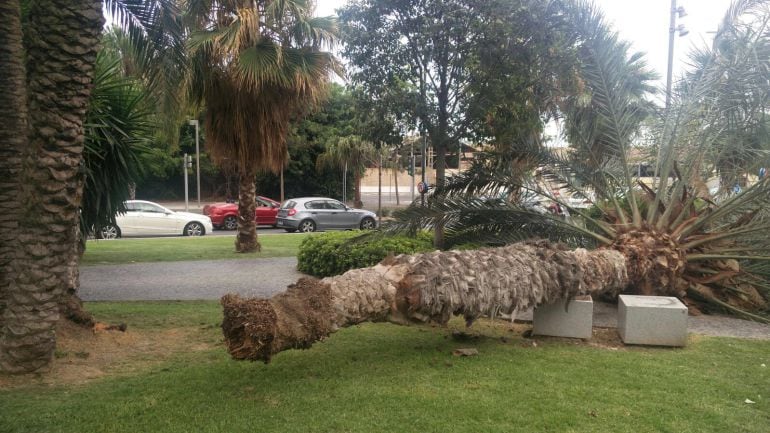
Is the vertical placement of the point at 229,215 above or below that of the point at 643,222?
below

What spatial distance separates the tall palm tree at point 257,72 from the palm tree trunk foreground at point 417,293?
24.9ft

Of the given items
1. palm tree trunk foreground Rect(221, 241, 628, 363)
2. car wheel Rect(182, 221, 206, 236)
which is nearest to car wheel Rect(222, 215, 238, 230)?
car wheel Rect(182, 221, 206, 236)

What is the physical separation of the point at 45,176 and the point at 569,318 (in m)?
5.15

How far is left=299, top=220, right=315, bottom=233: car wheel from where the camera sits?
77.1 ft

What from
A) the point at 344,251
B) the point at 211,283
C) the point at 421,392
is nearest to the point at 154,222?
the point at 211,283

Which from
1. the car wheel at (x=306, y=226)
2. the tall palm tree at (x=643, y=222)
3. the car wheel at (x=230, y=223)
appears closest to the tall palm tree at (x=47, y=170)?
the tall palm tree at (x=643, y=222)

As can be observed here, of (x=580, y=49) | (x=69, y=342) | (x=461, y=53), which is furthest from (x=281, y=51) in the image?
(x=69, y=342)

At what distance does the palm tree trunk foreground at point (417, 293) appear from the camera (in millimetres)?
4020

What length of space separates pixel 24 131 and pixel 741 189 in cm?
876

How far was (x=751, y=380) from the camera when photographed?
5262mm

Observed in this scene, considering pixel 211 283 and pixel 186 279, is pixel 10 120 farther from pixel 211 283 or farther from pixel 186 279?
pixel 186 279

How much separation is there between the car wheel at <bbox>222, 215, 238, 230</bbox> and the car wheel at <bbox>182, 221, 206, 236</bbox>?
413 cm

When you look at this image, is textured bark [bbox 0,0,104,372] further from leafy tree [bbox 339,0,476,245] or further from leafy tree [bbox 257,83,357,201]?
leafy tree [bbox 257,83,357,201]

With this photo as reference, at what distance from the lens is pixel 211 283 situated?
429 inches
